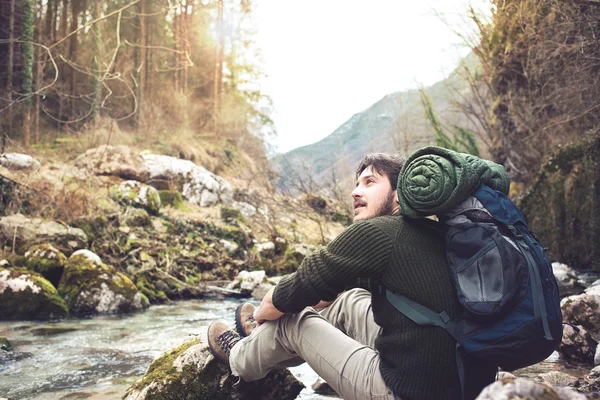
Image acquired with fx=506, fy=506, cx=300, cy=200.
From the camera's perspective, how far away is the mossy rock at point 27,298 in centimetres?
639

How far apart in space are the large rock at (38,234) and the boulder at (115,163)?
15.2ft

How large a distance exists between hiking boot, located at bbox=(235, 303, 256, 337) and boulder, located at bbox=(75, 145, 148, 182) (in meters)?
11.0

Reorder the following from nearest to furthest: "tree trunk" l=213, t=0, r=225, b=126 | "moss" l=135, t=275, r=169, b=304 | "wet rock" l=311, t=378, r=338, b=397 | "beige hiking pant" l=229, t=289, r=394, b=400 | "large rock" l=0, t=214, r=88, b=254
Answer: "beige hiking pant" l=229, t=289, r=394, b=400
"wet rock" l=311, t=378, r=338, b=397
"large rock" l=0, t=214, r=88, b=254
"moss" l=135, t=275, r=169, b=304
"tree trunk" l=213, t=0, r=225, b=126

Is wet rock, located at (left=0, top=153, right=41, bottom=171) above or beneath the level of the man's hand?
above

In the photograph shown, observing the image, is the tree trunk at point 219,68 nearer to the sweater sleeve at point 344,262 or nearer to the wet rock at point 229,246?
the wet rock at point 229,246

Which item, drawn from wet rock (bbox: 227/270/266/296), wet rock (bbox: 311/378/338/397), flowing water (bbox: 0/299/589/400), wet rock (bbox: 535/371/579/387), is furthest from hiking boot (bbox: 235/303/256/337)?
wet rock (bbox: 227/270/266/296)

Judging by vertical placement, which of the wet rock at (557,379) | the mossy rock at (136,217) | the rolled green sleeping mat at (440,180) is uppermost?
the rolled green sleeping mat at (440,180)

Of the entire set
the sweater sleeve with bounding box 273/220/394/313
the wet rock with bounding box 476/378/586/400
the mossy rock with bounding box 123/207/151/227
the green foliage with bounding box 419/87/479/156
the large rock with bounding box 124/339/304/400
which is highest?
the green foliage with bounding box 419/87/479/156

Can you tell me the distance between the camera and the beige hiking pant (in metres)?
2.24

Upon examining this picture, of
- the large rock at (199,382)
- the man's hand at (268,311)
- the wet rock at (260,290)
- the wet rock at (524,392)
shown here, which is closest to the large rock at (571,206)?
the wet rock at (260,290)

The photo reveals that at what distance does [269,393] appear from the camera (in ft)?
10.3

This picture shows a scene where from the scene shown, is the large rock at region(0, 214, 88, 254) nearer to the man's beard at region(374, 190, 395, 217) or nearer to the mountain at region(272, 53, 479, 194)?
the mountain at region(272, 53, 479, 194)

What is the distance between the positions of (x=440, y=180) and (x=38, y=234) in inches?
299

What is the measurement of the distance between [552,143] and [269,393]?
10.9 metres
